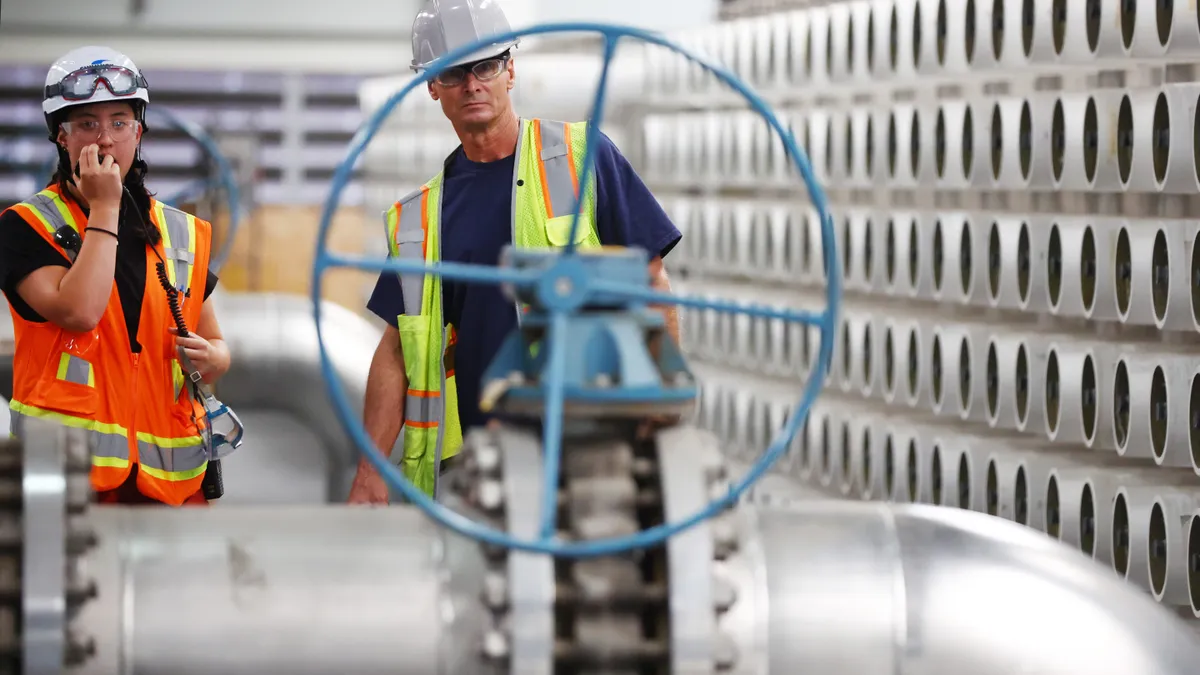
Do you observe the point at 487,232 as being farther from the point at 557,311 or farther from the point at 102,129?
the point at 557,311

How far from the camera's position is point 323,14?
1191 cm

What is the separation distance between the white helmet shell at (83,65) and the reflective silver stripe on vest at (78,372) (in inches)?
15.3

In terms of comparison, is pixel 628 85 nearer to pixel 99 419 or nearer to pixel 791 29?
pixel 791 29

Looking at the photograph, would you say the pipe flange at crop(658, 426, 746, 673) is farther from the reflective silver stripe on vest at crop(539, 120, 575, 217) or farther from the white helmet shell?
the white helmet shell

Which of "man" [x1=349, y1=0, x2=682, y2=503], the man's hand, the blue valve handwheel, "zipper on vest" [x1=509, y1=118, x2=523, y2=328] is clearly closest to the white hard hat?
"man" [x1=349, y1=0, x2=682, y2=503]

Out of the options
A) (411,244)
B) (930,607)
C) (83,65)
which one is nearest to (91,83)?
(83,65)

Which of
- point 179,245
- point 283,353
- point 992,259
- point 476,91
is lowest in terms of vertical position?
point 283,353

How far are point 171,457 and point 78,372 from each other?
211 mm

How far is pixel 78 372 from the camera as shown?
2.69 m

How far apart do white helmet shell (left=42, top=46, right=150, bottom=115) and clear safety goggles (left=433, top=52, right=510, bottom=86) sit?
1.66 ft

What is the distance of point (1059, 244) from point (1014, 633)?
1879 mm

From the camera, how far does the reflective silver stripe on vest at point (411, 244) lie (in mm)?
2662

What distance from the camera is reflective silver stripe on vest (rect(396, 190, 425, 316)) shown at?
8.73 feet

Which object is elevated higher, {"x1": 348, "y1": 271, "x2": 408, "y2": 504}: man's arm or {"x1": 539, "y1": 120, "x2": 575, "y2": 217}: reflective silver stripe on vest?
{"x1": 539, "y1": 120, "x2": 575, "y2": 217}: reflective silver stripe on vest
